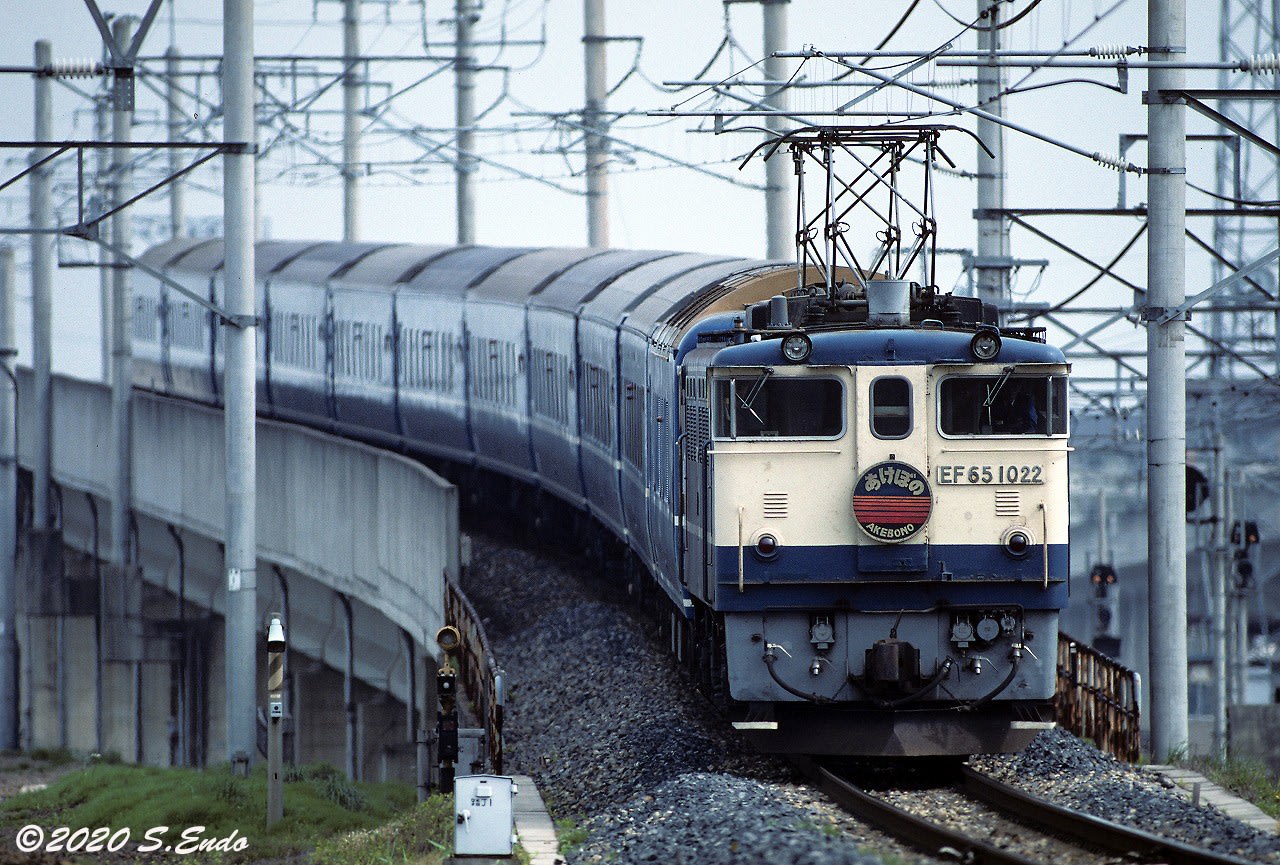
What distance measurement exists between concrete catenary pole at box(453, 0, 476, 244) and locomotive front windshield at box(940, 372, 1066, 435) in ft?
68.7

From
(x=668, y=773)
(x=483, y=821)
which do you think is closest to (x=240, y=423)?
(x=668, y=773)

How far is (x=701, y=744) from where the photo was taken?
553 inches

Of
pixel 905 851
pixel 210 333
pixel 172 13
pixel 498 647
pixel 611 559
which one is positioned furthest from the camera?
pixel 172 13

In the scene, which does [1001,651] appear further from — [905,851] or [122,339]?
[122,339]

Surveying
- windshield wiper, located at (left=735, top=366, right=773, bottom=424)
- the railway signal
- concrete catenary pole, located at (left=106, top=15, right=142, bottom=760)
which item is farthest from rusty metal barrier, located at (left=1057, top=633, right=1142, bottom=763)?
concrete catenary pole, located at (left=106, top=15, right=142, bottom=760)

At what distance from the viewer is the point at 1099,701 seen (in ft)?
52.0

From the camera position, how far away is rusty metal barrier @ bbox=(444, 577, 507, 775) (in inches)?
567

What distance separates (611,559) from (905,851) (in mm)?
11980

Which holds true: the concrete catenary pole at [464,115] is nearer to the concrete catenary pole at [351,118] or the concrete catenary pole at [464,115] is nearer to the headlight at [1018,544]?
the concrete catenary pole at [351,118]

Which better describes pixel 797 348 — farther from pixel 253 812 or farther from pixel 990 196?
pixel 990 196

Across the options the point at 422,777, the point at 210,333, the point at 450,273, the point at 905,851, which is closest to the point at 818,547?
the point at 905,851

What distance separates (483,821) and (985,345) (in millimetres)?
4417

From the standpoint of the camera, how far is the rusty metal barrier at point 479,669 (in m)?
14.4

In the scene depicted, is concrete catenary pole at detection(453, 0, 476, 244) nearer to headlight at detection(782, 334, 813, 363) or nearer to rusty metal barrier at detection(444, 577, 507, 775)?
rusty metal barrier at detection(444, 577, 507, 775)
